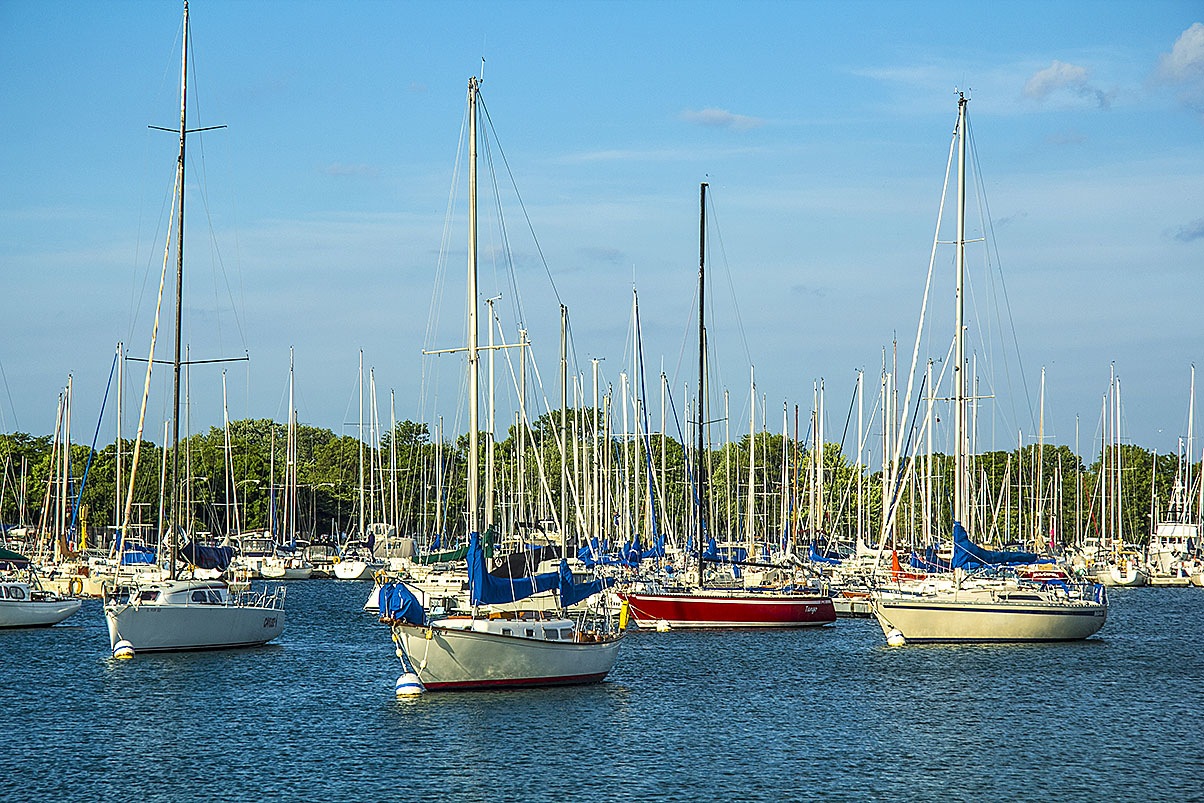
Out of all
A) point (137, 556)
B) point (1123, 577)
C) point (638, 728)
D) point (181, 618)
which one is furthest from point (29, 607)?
point (1123, 577)

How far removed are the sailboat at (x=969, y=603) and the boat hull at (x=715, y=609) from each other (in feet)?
16.8

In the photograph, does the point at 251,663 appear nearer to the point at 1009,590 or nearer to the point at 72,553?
the point at 1009,590

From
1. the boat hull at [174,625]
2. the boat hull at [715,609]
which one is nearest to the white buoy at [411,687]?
the boat hull at [174,625]

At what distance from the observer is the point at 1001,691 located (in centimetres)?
4356

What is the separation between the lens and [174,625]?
49.1 m

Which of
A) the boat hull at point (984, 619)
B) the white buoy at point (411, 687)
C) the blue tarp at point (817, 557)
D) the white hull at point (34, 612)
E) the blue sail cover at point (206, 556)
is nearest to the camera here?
the white buoy at point (411, 687)

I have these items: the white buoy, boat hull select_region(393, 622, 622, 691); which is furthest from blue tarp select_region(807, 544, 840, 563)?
the white buoy

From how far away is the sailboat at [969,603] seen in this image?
176 feet

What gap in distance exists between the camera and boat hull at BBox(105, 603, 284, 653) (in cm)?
4881

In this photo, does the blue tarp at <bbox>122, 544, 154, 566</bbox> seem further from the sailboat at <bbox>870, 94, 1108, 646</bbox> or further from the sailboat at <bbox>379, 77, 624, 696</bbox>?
the sailboat at <bbox>379, 77, 624, 696</bbox>

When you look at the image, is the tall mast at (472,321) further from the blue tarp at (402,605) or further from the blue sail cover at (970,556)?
the blue sail cover at (970,556)

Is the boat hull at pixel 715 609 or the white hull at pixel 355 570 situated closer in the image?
the boat hull at pixel 715 609

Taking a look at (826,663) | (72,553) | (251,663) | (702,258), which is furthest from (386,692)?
(72,553)

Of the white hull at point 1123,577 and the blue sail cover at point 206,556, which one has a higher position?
the blue sail cover at point 206,556
